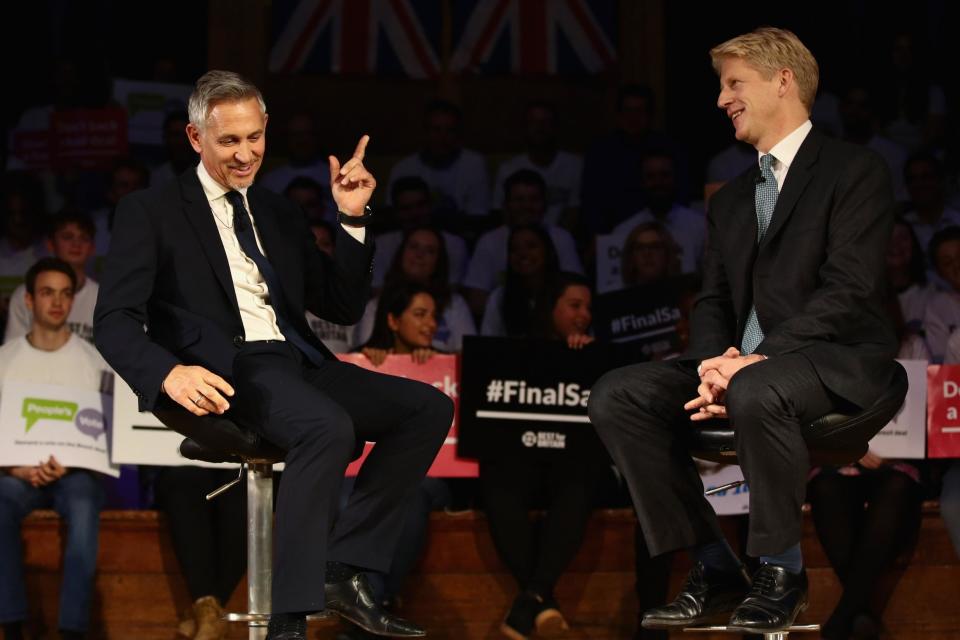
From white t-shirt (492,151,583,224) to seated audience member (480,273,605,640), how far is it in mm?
2489

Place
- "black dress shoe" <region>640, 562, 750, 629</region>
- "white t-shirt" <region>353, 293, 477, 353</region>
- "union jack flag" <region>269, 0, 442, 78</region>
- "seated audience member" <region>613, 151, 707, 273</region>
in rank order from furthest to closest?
"union jack flag" <region>269, 0, 442, 78</region> < "seated audience member" <region>613, 151, 707, 273</region> < "white t-shirt" <region>353, 293, 477, 353</region> < "black dress shoe" <region>640, 562, 750, 629</region>

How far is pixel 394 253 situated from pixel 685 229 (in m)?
1.50

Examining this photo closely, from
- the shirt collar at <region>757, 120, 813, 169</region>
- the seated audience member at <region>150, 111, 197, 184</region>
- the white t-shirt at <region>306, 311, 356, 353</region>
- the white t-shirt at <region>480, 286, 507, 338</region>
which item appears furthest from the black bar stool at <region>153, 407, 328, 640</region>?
the seated audience member at <region>150, 111, 197, 184</region>

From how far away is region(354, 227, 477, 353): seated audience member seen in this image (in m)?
6.57

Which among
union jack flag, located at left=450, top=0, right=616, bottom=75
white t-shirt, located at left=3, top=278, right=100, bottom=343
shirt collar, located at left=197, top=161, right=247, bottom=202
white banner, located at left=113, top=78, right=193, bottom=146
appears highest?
union jack flag, located at left=450, top=0, right=616, bottom=75

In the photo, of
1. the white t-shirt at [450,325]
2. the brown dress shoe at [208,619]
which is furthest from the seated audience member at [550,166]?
the brown dress shoe at [208,619]

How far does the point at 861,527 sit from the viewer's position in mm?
5359

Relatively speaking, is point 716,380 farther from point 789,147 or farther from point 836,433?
point 789,147

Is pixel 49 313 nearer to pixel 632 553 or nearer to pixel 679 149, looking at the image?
pixel 632 553

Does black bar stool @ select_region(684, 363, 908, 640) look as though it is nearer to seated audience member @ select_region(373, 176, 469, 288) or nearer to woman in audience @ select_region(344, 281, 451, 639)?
woman in audience @ select_region(344, 281, 451, 639)

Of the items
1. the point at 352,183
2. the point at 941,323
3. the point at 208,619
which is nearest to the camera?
the point at 352,183

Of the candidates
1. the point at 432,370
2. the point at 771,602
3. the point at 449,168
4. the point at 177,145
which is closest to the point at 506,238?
the point at 449,168

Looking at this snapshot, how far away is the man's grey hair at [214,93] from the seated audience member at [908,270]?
12.4 feet

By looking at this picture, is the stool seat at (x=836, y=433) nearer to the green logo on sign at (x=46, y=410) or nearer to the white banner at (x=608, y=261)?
the green logo on sign at (x=46, y=410)
